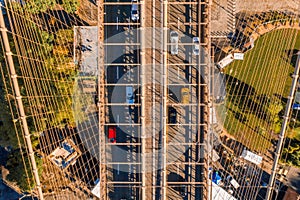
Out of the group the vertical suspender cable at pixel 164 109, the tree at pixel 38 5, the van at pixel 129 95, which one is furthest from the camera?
the tree at pixel 38 5

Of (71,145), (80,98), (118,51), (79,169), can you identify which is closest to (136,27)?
(118,51)

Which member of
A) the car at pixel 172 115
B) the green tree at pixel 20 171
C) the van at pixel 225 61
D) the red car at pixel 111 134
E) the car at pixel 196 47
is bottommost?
the green tree at pixel 20 171

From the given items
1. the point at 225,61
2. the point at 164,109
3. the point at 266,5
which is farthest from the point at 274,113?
the point at 164,109

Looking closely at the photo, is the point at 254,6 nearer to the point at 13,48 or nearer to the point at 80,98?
the point at 80,98

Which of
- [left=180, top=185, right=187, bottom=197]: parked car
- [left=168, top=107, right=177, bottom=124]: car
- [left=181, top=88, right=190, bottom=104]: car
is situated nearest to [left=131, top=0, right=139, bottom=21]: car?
[left=181, top=88, right=190, bottom=104]: car

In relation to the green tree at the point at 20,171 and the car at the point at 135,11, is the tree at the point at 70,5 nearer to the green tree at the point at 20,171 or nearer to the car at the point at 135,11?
the car at the point at 135,11

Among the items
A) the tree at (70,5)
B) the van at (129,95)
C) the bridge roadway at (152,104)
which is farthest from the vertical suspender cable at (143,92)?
the tree at (70,5)

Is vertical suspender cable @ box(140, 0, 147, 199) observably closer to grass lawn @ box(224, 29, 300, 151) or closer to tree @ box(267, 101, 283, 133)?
grass lawn @ box(224, 29, 300, 151)

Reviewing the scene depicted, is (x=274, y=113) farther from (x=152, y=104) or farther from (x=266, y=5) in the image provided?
(x=152, y=104)
